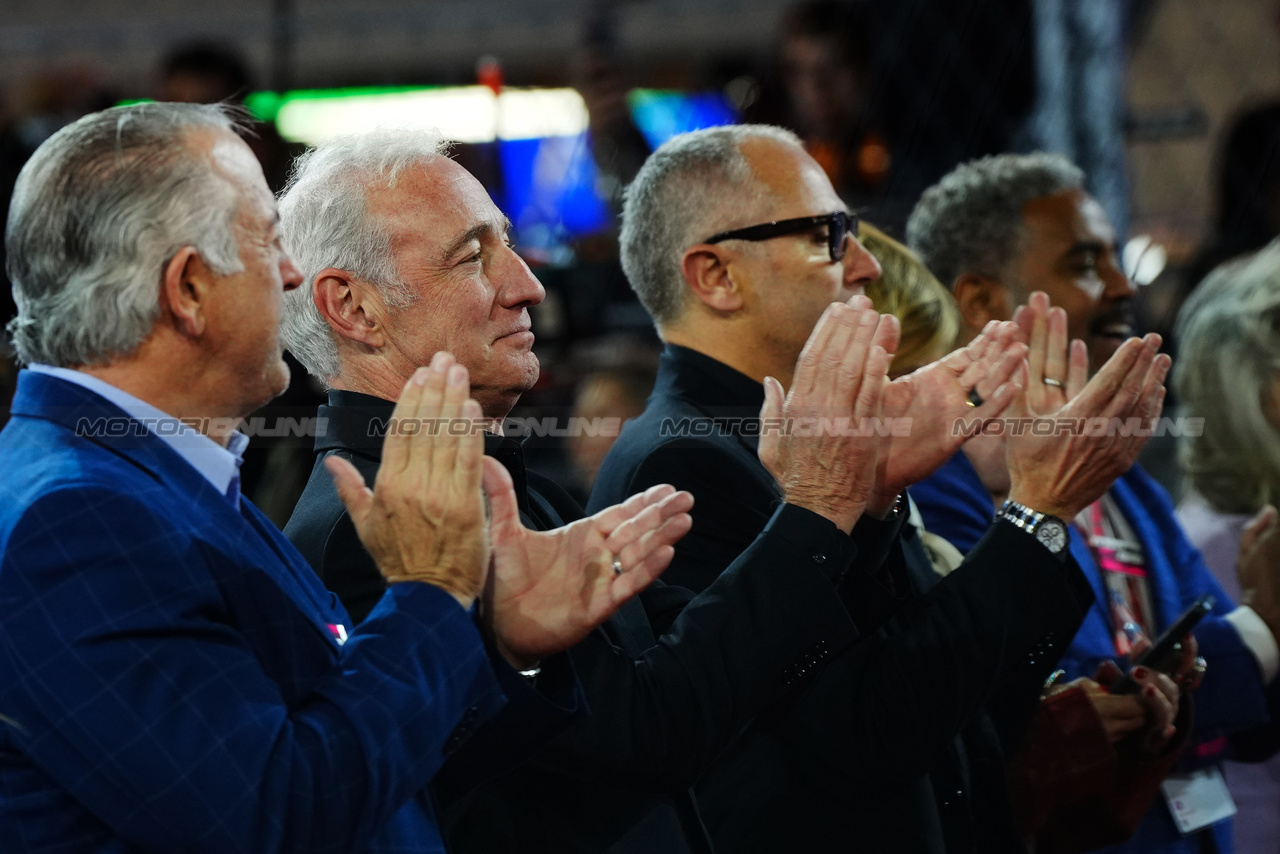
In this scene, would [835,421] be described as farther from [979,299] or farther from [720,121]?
[720,121]

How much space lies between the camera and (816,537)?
1484mm

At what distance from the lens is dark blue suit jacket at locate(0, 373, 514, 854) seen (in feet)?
3.32

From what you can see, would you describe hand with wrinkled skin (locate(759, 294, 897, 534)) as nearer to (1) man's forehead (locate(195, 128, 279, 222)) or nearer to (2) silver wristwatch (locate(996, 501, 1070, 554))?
(2) silver wristwatch (locate(996, 501, 1070, 554))

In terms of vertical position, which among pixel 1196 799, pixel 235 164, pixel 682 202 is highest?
pixel 235 164

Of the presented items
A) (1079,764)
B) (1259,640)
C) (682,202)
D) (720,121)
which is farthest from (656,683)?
(720,121)

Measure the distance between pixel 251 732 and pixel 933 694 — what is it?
88cm

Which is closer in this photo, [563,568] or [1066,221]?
[563,568]

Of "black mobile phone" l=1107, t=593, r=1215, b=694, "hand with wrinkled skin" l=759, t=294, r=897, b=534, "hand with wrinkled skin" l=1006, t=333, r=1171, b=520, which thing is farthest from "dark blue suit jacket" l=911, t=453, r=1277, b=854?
"hand with wrinkled skin" l=759, t=294, r=897, b=534

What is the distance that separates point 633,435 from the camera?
185cm

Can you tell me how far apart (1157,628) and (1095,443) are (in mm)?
558

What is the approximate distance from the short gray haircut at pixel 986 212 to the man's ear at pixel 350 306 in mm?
1382

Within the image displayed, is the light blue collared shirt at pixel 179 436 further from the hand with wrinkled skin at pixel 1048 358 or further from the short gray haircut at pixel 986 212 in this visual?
the short gray haircut at pixel 986 212

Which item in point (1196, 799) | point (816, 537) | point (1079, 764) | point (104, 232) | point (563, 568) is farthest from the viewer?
point (1196, 799)

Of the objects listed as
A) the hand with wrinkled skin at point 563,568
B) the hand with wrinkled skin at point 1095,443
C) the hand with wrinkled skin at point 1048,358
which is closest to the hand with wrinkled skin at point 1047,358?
the hand with wrinkled skin at point 1048,358
